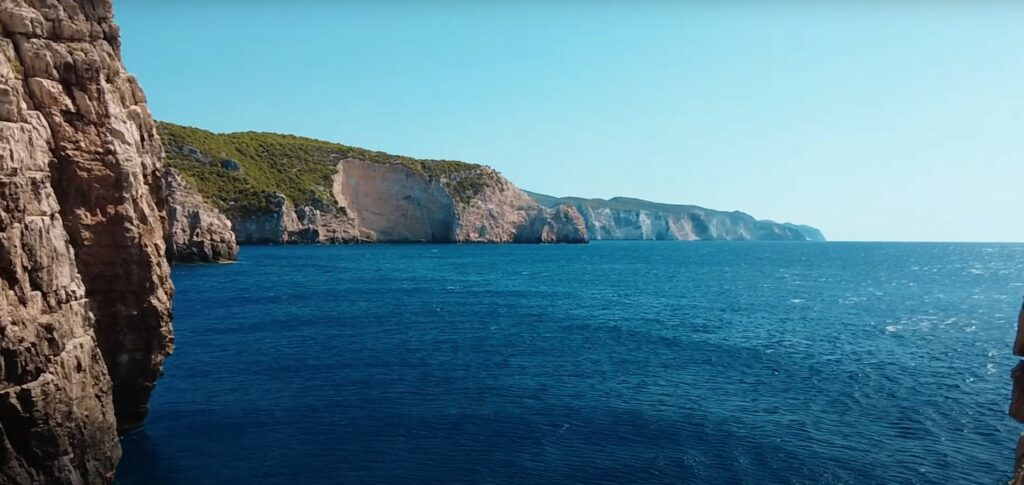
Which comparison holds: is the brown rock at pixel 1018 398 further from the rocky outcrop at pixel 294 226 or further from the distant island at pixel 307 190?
the rocky outcrop at pixel 294 226

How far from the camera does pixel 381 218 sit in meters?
192

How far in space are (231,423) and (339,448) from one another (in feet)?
23.3

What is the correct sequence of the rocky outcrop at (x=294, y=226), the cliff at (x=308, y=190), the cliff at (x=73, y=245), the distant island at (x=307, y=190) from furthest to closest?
the rocky outcrop at (x=294, y=226)
the cliff at (x=308, y=190)
the distant island at (x=307, y=190)
the cliff at (x=73, y=245)

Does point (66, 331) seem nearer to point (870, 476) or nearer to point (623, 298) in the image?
point (870, 476)

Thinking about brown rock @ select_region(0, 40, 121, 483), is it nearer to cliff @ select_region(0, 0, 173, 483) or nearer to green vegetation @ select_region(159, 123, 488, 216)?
cliff @ select_region(0, 0, 173, 483)

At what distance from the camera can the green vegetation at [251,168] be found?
510ft

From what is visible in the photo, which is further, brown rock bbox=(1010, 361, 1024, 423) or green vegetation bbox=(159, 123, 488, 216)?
green vegetation bbox=(159, 123, 488, 216)

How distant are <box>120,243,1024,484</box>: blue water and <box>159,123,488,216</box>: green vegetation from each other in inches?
3273

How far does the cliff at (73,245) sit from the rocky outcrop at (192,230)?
90897mm

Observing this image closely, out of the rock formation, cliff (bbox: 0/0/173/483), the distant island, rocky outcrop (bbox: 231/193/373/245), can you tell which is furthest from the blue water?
rocky outcrop (bbox: 231/193/373/245)

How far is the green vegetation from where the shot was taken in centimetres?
15538

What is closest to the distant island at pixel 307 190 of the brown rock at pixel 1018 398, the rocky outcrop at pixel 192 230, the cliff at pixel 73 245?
the rocky outcrop at pixel 192 230

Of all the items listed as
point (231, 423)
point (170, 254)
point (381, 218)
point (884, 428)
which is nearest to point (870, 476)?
point (884, 428)

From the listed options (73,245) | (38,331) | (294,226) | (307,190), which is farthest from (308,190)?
(38,331)
